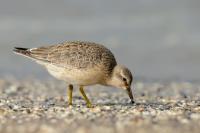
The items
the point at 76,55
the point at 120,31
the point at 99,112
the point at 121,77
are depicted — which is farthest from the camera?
the point at 120,31

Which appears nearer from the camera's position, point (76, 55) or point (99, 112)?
point (99, 112)

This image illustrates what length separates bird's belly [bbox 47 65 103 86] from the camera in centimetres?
1149

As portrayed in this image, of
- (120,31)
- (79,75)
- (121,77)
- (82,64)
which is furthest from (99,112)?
(120,31)

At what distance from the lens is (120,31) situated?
2417cm

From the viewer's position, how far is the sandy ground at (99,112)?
923 centimetres

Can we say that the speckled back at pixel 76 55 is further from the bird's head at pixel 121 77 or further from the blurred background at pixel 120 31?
the blurred background at pixel 120 31

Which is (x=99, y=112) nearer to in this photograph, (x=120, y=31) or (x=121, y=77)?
(x=121, y=77)

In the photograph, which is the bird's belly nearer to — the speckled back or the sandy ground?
the speckled back

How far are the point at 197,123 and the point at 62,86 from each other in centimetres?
780

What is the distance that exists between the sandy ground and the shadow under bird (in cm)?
51

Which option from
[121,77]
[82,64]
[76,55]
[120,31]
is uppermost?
[120,31]

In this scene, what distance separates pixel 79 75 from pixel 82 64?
22 cm

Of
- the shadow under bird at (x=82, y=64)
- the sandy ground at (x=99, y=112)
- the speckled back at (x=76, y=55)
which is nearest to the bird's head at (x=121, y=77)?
the shadow under bird at (x=82, y=64)

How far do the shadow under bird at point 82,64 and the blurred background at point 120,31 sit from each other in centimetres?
623
